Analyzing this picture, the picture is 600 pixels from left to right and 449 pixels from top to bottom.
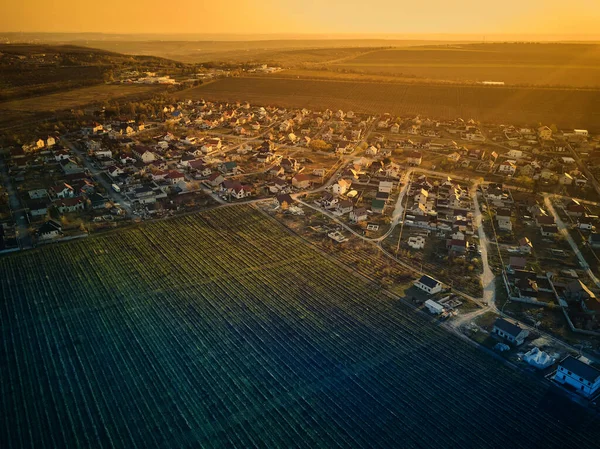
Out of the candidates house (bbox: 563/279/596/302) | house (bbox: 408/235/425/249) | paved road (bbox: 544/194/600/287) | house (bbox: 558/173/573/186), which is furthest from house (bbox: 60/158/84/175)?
house (bbox: 558/173/573/186)

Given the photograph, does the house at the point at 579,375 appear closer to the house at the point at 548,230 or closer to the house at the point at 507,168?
the house at the point at 548,230

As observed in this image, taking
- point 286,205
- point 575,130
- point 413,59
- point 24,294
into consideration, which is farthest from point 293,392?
point 413,59

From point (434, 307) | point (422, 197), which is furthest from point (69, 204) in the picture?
point (422, 197)

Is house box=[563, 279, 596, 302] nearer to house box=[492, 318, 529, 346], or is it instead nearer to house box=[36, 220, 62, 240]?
house box=[492, 318, 529, 346]

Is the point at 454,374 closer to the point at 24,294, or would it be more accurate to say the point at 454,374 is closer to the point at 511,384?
the point at 511,384

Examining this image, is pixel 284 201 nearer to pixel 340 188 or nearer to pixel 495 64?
pixel 340 188

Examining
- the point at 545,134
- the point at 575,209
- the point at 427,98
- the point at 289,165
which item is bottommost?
the point at 289,165
